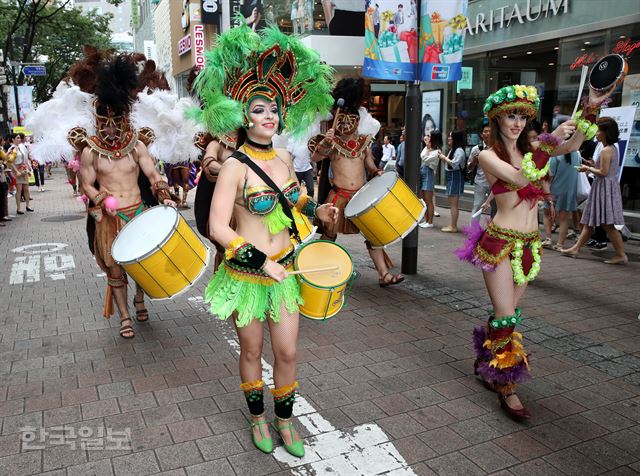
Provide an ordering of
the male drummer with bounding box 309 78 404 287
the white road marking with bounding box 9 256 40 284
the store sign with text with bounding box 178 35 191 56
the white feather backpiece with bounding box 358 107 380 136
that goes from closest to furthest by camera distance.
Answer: the male drummer with bounding box 309 78 404 287, the white feather backpiece with bounding box 358 107 380 136, the white road marking with bounding box 9 256 40 284, the store sign with text with bounding box 178 35 191 56

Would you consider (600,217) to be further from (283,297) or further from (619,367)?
(283,297)

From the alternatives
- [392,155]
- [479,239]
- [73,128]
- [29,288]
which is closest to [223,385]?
[479,239]

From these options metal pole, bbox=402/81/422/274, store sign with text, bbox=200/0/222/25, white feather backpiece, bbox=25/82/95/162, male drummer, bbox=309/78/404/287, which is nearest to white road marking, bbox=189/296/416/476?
male drummer, bbox=309/78/404/287

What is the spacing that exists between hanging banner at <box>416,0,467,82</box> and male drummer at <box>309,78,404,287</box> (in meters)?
0.83

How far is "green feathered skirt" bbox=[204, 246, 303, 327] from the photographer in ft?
9.17

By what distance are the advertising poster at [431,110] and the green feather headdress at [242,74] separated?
35.8 ft

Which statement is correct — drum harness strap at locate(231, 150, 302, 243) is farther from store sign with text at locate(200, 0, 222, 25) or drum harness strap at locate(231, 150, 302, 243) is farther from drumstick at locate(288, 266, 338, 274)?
store sign with text at locate(200, 0, 222, 25)

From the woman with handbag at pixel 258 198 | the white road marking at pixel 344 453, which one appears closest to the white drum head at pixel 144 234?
the woman with handbag at pixel 258 198

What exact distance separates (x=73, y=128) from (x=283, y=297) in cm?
306

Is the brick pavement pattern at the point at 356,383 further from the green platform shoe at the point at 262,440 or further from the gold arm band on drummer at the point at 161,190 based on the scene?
the gold arm band on drummer at the point at 161,190

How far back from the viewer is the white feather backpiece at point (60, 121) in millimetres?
4867

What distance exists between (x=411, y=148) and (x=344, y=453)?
4253 mm

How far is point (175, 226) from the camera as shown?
3.58 metres

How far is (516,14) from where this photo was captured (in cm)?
1074
